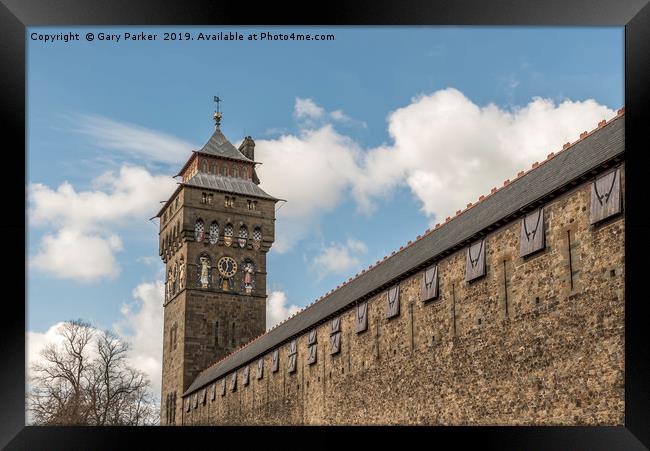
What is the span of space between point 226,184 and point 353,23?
59.4 m

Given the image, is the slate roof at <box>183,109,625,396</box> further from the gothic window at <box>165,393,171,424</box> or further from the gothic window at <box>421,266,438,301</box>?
the gothic window at <box>165,393,171,424</box>

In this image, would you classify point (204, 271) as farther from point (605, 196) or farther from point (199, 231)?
point (605, 196)

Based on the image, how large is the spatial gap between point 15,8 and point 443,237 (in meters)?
22.7

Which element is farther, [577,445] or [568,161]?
[568,161]

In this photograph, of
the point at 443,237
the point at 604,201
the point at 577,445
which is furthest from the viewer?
the point at 443,237

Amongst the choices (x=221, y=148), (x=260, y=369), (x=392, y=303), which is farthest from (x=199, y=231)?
(x=392, y=303)

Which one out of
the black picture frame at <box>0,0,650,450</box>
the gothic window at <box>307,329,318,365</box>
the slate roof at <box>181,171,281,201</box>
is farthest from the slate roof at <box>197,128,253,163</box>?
the black picture frame at <box>0,0,650,450</box>

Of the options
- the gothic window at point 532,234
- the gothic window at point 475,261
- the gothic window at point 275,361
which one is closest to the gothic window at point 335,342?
the gothic window at point 275,361

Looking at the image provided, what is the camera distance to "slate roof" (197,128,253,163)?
67.6m

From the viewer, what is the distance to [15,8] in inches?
303

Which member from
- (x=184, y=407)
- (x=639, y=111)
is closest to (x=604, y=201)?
(x=639, y=111)

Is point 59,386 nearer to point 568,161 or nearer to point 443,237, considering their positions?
point 443,237

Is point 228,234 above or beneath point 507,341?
above

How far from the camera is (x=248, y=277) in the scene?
65875mm
